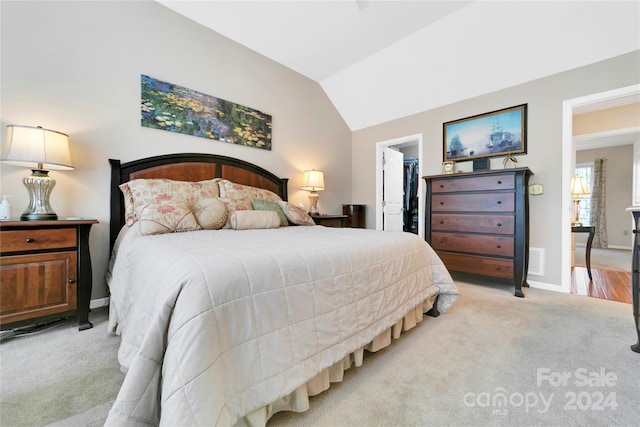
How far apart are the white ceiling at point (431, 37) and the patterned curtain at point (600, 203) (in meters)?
4.99

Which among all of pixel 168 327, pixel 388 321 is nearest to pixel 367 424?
pixel 388 321

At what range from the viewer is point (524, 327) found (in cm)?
187

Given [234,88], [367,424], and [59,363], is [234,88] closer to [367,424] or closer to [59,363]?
[59,363]

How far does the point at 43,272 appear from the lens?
1.69 m

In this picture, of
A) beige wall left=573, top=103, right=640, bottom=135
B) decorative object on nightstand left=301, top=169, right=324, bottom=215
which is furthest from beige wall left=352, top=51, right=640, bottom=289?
decorative object on nightstand left=301, top=169, right=324, bottom=215

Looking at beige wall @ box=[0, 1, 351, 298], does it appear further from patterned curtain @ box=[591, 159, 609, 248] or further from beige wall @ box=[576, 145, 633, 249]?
beige wall @ box=[576, 145, 633, 249]

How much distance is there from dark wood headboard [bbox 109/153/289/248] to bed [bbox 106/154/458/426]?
64 centimetres

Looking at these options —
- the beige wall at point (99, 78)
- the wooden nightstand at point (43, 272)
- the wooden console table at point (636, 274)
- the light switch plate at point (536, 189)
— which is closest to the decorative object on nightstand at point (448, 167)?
the light switch plate at point (536, 189)

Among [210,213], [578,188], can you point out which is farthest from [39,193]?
[578,188]

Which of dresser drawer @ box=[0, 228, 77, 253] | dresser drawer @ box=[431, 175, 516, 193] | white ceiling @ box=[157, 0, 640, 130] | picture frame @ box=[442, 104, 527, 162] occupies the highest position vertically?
white ceiling @ box=[157, 0, 640, 130]

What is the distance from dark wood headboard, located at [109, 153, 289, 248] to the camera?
7.56 feet

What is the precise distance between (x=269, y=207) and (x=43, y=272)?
1.68 meters

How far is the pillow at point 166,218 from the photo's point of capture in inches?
71.4

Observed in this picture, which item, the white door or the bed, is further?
the white door
